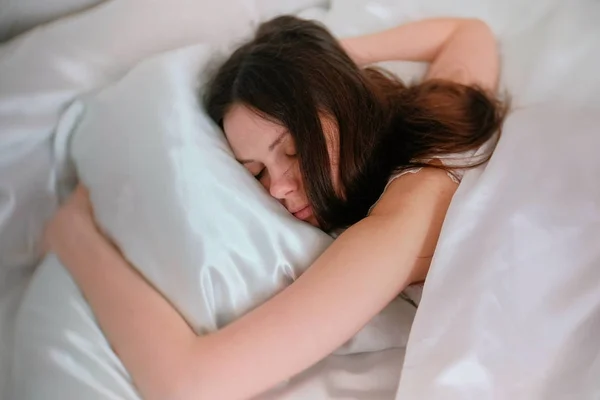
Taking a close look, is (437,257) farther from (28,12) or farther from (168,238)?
(28,12)

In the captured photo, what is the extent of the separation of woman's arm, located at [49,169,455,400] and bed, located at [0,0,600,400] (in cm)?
3

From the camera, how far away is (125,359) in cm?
70

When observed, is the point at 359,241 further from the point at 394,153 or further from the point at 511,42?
the point at 511,42

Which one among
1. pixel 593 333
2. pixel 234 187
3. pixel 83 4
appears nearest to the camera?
pixel 593 333

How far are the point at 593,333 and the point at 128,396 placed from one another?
20.1 inches

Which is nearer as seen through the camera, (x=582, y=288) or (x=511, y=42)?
(x=582, y=288)

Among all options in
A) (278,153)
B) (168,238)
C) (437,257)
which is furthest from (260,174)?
(437,257)

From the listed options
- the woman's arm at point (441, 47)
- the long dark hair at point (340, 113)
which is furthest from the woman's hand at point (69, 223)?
the woman's arm at point (441, 47)

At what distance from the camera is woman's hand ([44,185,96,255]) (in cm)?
83

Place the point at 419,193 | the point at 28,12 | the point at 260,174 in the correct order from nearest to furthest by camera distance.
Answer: the point at 419,193 → the point at 260,174 → the point at 28,12

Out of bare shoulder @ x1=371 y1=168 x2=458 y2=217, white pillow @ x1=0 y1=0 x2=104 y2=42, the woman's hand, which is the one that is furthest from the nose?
white pillow @ x1=0 y1=0 x2=104 y2=42

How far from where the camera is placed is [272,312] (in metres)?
0.69

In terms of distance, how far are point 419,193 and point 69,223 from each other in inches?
18.9

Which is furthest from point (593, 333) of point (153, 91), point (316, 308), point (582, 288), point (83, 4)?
point (83, 4)
